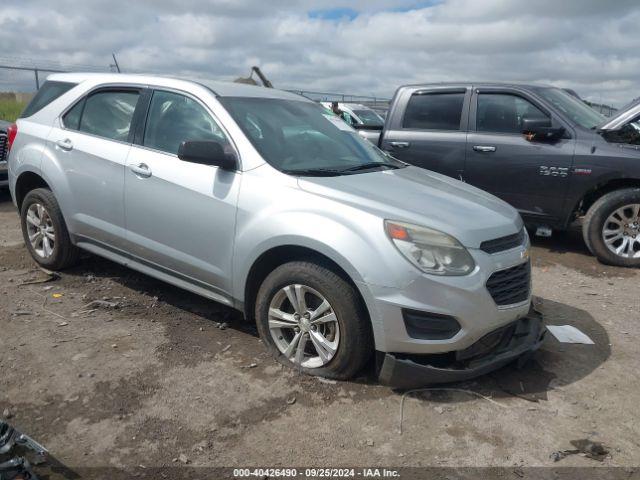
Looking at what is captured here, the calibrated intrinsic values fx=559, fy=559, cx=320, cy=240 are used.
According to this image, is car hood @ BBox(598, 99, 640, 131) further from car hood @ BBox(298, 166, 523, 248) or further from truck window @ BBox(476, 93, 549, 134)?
car hood @ BBox(298, 166, 523, 248)

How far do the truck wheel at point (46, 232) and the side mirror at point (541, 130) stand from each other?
15.7ft

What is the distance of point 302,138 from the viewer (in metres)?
4.04

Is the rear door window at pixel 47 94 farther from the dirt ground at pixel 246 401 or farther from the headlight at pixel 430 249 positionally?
the headlight at pixel 430 249

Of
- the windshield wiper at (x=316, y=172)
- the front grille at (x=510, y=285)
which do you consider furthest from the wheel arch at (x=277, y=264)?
the front grille at (x=510, y=285)

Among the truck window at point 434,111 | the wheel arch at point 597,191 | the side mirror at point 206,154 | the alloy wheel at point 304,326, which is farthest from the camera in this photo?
the truck window at point 434,111

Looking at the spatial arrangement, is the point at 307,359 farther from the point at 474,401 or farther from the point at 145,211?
the point at 145,211

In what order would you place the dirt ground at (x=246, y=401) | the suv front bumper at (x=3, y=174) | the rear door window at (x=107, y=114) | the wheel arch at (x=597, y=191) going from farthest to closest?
the suv front bumper at (x=3, y=174) < the wheel arch at (x=597, y=191) < the rear door window at (x=107, y=114) < the dirt ground at (x=246, y=401)

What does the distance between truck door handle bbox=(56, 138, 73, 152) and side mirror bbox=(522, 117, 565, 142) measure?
4.57 metres

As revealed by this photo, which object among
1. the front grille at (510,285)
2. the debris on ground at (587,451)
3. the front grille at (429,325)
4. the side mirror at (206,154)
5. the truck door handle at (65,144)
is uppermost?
the side mirror at (206,154)

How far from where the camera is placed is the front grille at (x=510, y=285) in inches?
124

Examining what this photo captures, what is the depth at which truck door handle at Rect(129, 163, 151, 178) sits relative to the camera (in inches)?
155

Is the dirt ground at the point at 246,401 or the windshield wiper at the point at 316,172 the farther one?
the windshield wiper at the point at 316,172

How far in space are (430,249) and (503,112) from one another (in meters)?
4.20

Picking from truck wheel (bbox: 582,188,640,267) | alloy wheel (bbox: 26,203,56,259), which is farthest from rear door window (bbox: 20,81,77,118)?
truck wheel (bbox: 582,188,640,267)
